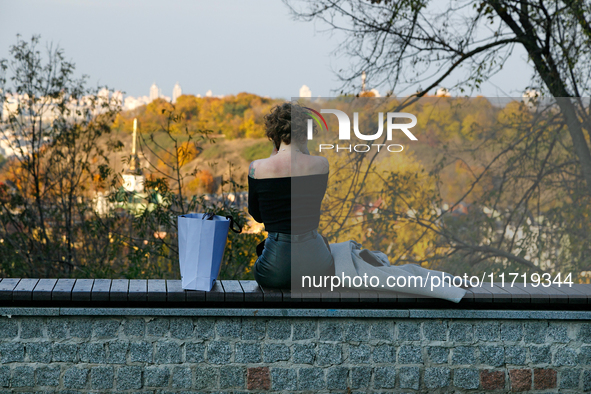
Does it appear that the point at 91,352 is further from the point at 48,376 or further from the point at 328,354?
the point at 328,354

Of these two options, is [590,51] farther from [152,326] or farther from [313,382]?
[152,326]

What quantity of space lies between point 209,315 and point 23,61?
4667 millimetres

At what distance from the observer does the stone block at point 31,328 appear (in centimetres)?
306

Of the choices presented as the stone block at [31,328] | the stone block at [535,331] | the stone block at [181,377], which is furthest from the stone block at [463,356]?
the stone block at [31,328]

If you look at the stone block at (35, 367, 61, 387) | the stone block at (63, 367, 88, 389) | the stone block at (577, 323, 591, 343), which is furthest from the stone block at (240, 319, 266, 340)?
the stone block at (577, 323, 591, 343)

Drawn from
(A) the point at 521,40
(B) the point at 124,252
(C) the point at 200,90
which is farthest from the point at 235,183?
(C) the point at 200,90

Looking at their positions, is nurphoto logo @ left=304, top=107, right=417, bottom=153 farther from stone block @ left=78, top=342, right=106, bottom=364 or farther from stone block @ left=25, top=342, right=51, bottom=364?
stone block @ left=25, top=342, right=51, bottom=364

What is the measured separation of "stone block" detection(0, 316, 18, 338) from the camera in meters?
3.05

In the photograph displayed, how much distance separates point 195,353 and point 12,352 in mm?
943

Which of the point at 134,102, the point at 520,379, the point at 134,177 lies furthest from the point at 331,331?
the point at 134,102

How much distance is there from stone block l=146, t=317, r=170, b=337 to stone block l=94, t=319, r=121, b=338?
160 millimetres

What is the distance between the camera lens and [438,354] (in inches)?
127

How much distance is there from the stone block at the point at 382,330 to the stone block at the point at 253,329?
0.59 metres

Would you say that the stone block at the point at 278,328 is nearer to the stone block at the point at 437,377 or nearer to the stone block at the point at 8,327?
the stone block at the point at 437,377
